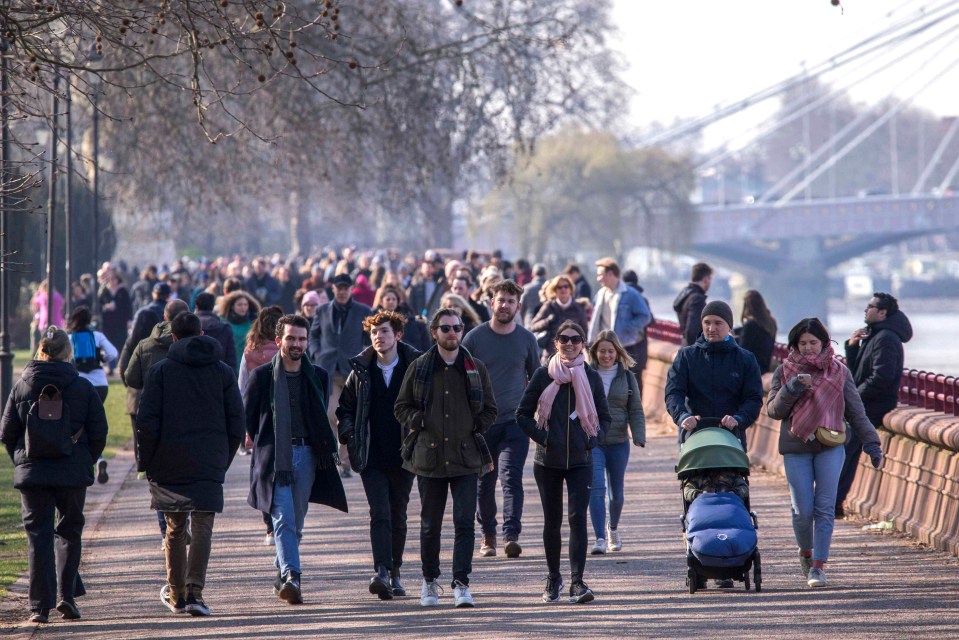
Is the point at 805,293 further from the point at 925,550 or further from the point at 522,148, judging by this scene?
the point at 925,550

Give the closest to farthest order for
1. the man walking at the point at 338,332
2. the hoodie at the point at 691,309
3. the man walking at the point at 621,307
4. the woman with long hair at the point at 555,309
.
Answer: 1. the man walking at the point at 338,332
2. the woman with long hair at the point at 555,309
3. the hoodie at the point at 691,309
4. the man walking at the point at 621,307

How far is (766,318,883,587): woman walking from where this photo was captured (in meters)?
8.70

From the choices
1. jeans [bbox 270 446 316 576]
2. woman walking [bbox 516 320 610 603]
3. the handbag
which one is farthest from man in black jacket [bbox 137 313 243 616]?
the handbag

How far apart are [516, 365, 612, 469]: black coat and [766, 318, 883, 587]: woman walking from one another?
3.16 feet

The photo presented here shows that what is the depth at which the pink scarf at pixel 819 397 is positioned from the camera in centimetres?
871

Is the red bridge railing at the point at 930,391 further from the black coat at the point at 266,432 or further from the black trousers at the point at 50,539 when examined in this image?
the black trousers at the point at 50,539

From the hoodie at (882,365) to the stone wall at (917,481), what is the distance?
0.43 feet

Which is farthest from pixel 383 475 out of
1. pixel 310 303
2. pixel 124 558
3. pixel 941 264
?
pixel 941 264

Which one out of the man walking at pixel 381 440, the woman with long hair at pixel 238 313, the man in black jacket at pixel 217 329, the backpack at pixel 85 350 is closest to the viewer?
the man walking at pixel 381 440

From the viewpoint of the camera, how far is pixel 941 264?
101m

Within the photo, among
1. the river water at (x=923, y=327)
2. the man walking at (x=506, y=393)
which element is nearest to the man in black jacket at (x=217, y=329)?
the man walking at (x=506, y=393)

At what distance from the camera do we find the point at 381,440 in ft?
28.4

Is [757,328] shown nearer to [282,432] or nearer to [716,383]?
[716,383]

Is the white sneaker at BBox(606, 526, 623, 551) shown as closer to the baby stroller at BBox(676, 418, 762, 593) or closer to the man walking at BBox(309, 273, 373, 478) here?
the baby stroller at BBox(676, 418, 762, 593)
